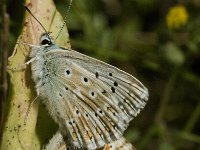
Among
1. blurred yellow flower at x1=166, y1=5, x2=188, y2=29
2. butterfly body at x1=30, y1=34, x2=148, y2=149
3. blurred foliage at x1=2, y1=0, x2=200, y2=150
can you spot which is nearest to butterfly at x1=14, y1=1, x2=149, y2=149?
butterfly body at x1=30, y1=34, x2=148, y2=149

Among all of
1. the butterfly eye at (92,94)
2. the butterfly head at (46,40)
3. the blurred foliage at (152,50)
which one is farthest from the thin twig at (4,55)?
the blurred foliage at (152,50)

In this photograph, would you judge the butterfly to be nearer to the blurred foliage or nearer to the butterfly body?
the butterfly body

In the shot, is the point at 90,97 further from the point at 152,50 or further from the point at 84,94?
the point at 152,50

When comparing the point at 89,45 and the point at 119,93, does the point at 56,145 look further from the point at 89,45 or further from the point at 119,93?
the point at 89,45

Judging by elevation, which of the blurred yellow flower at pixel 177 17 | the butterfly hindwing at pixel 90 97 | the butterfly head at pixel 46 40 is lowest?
the butterfly hindwing at pixel 90 97

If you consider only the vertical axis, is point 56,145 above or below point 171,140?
above

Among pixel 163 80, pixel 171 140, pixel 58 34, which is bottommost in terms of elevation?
pixel 171 140

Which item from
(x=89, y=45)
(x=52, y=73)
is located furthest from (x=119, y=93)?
(x=89, y=45)

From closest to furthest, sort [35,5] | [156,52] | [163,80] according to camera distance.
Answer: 1. [35,5]
2. [156,52]
3. [163,80]

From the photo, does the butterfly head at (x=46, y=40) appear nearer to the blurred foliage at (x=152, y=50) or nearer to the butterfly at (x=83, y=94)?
the butterfly at (x=83, y=94)
